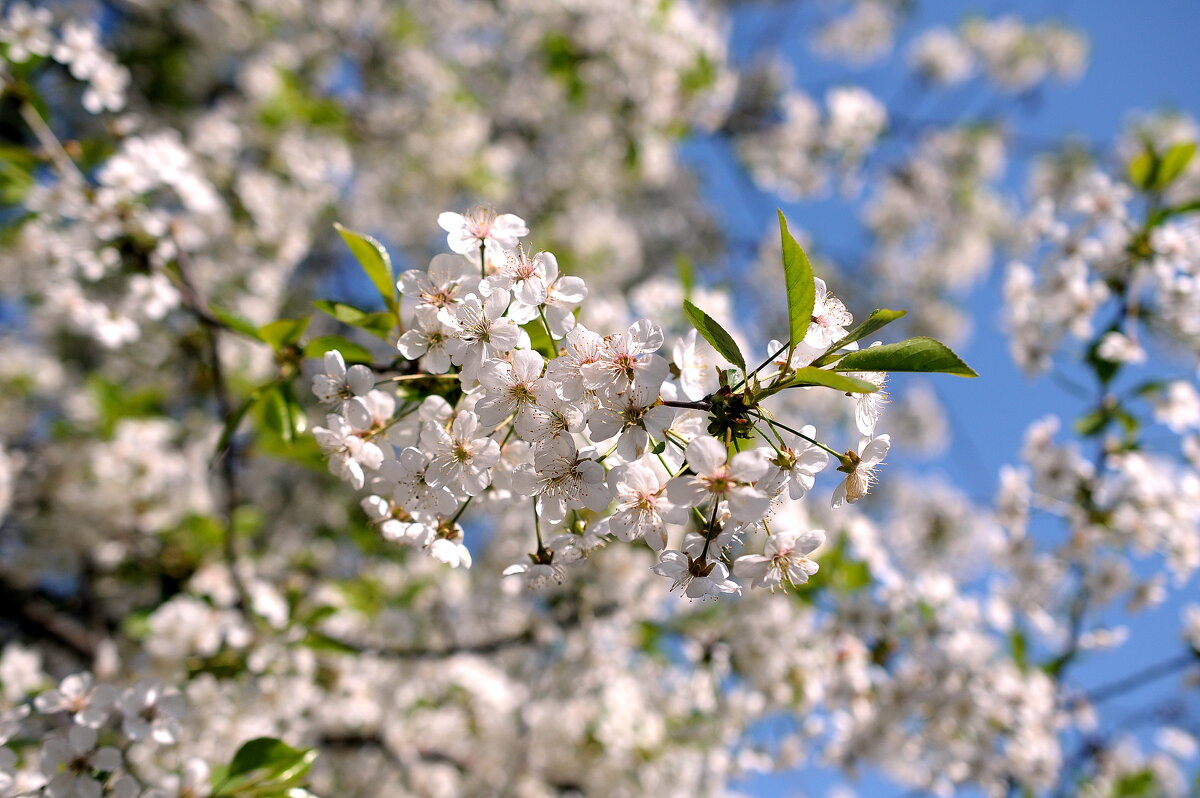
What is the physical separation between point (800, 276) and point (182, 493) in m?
4.33

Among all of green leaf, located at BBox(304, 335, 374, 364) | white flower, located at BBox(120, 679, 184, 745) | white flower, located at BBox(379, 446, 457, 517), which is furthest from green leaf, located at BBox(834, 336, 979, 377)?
white flower, located at BBox(120, 679, 184, 745)

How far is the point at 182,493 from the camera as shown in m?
4.38

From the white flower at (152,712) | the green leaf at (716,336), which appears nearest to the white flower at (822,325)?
the green leaf at (716,336)

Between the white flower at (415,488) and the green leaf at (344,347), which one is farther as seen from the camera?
the green leaf at (344,347)

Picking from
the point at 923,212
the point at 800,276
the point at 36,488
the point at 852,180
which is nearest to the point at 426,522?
the point at 800,276

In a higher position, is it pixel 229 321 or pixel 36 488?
pixel 36 488

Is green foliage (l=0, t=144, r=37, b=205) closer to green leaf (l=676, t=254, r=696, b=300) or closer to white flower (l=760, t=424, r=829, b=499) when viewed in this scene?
green leaf (l=676, t=254, r=696, b=300)

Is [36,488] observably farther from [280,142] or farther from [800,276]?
[800,276]

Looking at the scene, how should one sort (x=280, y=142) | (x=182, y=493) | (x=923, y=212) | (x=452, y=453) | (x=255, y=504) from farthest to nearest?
(x=923, y=212) → (x=255, y=504) → (x=280, y=142) → (x=182, y=493) → (x=452, y=453)

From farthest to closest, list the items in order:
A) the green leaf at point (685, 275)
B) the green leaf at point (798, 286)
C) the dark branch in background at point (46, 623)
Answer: the dark branch in background at point (46, 623) → the green leaf at point (685, 275) → the green leaf at point (798, 286)

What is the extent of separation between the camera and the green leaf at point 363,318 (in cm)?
157

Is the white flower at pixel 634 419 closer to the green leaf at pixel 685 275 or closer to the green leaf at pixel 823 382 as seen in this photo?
the green leaf at pixel 823 382

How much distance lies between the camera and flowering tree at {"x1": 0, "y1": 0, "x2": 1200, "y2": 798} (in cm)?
141

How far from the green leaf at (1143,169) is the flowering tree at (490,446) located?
0.01 metres
